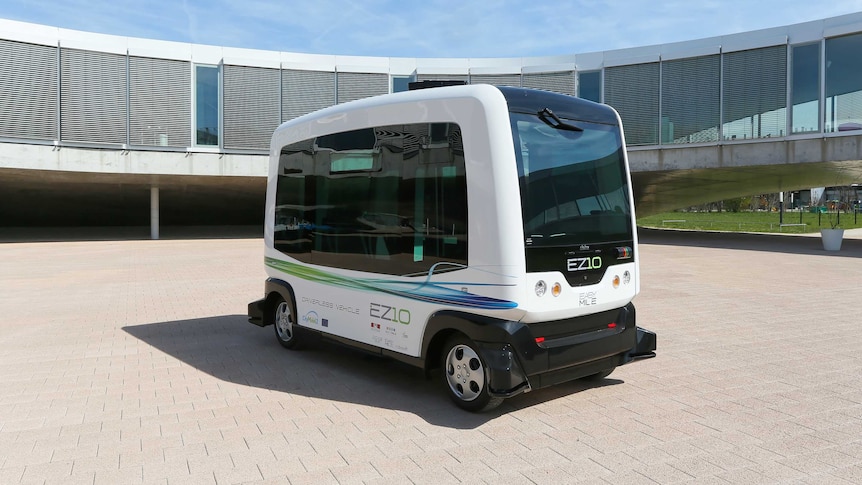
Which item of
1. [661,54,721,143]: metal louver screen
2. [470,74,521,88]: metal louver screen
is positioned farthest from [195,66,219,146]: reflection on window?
[661,54,721,143]: metal louver screen

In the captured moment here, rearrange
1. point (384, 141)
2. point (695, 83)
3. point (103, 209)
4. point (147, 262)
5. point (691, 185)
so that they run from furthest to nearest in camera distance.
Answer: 1. point (103, 209)
2. point (691, 185)
3. point (695, 83)
4. point (147, 262)
5. point (384, 141)

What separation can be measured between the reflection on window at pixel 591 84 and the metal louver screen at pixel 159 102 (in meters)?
17.5

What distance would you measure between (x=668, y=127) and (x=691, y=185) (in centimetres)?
644

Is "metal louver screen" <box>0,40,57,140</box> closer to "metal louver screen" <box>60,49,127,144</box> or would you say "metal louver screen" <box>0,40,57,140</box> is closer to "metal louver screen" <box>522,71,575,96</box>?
"metal louver screen" <box>60,49,127,144</box>

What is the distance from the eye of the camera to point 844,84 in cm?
2256

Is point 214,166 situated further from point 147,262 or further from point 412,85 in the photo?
point 412,85

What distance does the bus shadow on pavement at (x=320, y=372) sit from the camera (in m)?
5.30

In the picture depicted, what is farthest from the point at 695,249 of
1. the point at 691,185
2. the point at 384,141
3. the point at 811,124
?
the point at 384,141

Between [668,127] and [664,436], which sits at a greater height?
[668,127]

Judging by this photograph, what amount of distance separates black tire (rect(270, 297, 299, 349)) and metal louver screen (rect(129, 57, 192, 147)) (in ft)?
75.0

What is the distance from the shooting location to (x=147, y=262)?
18.2 m

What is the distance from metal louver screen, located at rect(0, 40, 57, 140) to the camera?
24.8m

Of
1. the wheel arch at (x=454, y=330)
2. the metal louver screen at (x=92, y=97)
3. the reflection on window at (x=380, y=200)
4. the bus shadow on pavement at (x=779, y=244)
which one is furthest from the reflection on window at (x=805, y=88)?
the metal louver screen at (x=92, y=97)

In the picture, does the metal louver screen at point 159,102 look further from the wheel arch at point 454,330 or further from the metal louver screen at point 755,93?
the wheel arch at point 454,330
